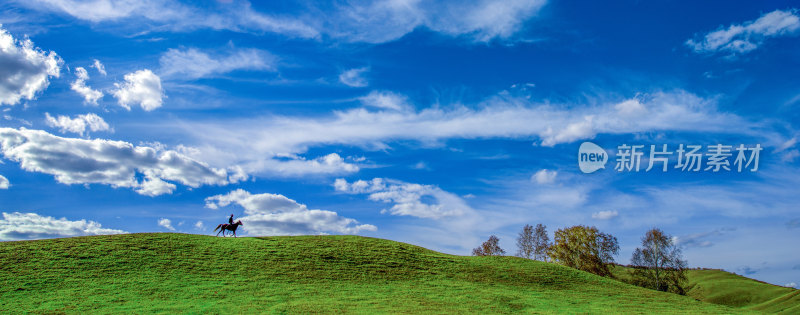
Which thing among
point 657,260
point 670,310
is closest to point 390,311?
point 670,310

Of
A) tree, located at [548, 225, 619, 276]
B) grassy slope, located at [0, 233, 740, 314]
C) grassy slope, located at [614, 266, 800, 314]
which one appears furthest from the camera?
grassy slope, located at [614, 266, 800, 314]

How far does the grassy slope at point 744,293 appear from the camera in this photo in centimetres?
10538

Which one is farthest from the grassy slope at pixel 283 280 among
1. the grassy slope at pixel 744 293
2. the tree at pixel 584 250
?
the grassy slope at pixel 744 293

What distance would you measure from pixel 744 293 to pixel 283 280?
146m

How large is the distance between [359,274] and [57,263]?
27339 millimetres

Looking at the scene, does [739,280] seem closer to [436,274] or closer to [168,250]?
[436,274]

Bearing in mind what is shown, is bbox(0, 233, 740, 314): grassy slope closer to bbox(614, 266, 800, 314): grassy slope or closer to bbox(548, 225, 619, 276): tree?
bbox(548, 225, 619, 276): tree

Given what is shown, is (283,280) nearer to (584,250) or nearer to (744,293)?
(584,250)

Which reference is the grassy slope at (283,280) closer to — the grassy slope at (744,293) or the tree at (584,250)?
the tree at (584,250)

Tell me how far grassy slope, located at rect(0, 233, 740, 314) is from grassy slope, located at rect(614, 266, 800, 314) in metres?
74.8

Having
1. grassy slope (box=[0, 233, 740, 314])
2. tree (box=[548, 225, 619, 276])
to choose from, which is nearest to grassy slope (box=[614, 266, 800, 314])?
tree (box=[548, 225, 619, 276])

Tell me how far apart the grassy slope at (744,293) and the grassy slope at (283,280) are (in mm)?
74767

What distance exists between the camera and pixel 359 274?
140 ft

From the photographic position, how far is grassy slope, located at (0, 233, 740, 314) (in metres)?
31.2
